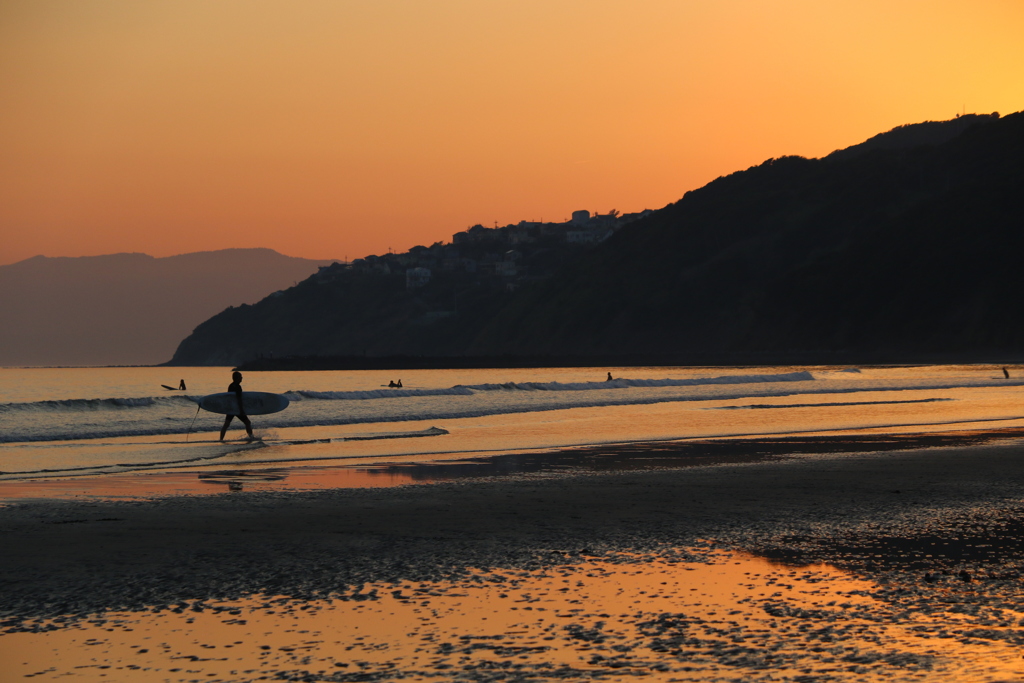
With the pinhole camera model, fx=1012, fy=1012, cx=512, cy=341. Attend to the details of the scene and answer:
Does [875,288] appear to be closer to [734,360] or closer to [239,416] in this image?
[734,360]

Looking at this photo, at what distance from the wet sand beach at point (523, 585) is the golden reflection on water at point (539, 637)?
0.03 metres

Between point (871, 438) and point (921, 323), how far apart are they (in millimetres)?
131020

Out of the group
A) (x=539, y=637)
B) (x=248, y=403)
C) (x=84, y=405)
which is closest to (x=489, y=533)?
(x=539, y=637)

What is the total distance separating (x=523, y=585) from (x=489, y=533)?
314cm

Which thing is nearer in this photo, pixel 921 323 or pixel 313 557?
pixel 313 557

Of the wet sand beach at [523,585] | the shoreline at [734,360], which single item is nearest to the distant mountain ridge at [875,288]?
the shoreline at [734,360]

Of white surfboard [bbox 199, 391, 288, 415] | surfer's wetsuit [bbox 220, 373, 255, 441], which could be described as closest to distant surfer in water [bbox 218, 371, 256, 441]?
surfer's wetsuit [bbox 220, 373, 255, 441]

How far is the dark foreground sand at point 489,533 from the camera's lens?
9719 millimetres

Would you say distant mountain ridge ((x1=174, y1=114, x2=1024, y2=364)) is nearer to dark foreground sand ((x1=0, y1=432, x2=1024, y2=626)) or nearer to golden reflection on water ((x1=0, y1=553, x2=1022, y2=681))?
dark foreground sand ((x1=0, y1=432, x2=1024, y2=626))

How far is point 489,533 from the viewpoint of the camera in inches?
500

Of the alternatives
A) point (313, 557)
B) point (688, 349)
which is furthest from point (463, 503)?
point (688, 349)

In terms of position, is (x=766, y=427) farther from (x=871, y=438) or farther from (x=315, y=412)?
(x=315, y=412)

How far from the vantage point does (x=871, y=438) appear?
27500 mm

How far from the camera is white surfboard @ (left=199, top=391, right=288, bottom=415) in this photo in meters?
33.2
